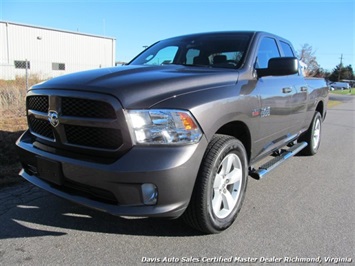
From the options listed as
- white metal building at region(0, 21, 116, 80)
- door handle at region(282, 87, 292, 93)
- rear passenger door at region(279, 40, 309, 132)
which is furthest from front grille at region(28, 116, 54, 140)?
white metal building at region(0, 21, 116, 80)

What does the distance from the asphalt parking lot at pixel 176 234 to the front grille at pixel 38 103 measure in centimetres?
108

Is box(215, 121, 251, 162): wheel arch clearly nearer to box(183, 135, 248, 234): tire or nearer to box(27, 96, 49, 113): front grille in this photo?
box(183, 135, 248, 234): tire

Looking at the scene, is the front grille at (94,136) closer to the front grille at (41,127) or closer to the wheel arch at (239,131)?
the front grille at (41,127)

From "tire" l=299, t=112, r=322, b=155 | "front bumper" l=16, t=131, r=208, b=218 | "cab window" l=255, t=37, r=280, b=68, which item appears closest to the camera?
"front bumper" l=16, t=131, r=208, b=218

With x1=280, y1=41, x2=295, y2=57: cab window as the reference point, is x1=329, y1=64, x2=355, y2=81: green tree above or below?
below

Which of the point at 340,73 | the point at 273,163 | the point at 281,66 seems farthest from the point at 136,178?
the point at 340,73

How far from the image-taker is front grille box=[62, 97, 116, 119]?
2.61 m

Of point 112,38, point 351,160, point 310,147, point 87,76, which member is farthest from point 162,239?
point 112,38

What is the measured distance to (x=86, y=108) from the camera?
2715 mm

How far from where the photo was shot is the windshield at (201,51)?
13.0ft

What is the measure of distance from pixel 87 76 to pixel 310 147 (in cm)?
469

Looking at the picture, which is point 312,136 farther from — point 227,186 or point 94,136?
point 94,136

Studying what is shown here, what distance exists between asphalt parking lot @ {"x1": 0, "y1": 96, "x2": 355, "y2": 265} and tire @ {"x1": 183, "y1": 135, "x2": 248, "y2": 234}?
0.56ft

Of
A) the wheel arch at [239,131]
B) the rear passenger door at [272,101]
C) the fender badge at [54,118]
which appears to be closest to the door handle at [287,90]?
the rear passenger door at [272,101]
